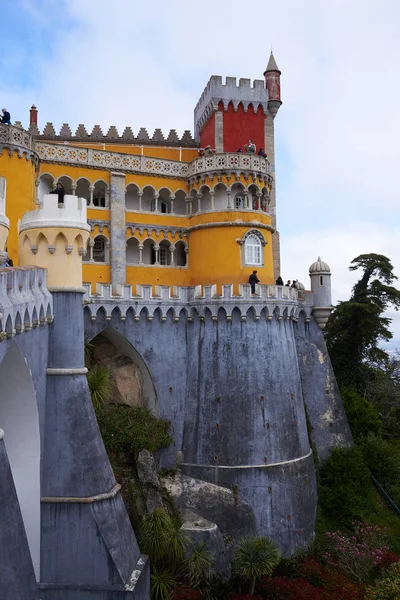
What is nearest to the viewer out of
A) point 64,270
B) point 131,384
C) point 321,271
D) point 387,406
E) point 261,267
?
point 64,270

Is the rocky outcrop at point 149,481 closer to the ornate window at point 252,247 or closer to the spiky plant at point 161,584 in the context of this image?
the spiky plant at point 161,584

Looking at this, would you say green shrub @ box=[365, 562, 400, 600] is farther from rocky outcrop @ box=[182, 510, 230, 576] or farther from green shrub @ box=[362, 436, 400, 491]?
green shrub @ box=[362, 436, 400, 491]

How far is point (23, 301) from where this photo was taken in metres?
11.7

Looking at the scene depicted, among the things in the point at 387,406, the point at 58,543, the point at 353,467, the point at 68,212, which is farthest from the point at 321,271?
the point at 58,543

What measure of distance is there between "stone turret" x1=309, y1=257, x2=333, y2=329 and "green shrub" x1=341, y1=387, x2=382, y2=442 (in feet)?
19.8

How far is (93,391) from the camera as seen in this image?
866 inches

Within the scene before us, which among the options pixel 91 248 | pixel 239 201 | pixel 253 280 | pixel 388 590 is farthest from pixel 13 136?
pixel 388 590

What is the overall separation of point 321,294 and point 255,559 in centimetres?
1497

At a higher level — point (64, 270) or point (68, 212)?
point (68, 212)

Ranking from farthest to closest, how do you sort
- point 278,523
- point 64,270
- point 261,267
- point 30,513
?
point 261,267 → point 278,523 → point 64,270 → point 30,513

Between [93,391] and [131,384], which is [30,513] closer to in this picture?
[93,391]

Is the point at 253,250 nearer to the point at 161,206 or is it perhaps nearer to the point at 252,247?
the point at 252,247

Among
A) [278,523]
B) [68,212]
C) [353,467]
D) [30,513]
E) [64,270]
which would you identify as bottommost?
[278,523]

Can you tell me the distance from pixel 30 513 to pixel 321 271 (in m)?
21.4
